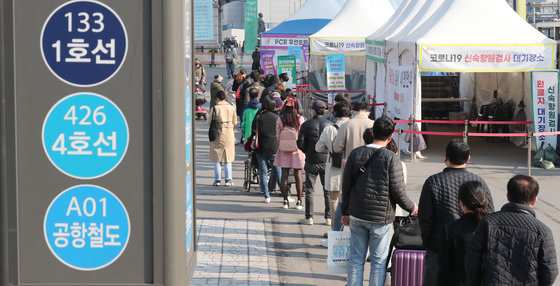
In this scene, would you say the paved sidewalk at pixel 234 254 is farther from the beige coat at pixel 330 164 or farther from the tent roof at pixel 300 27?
the tent roof at pixel 300 27

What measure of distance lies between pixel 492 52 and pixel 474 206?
11.3 m

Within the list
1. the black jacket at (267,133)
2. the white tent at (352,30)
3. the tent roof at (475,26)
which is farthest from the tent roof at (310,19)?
the black jacket at (267,133)

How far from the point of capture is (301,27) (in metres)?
29.9

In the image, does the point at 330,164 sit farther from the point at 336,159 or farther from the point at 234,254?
the point at 234,254

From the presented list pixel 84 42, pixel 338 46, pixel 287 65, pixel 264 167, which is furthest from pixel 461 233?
pixel 287 65

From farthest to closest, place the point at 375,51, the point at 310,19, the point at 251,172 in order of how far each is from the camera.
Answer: the point at 310,19, the point at 375,51, the point at 251,172

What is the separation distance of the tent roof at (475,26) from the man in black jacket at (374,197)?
9732 mm

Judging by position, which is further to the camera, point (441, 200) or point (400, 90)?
point (400, 90)

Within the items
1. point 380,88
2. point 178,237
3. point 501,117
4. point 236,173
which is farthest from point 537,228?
point 380,88

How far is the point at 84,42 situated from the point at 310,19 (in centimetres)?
2771

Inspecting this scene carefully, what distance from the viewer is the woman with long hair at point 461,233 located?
5.02 m

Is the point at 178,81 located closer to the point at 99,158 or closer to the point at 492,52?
the point at 99,158

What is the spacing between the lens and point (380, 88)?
20.7m

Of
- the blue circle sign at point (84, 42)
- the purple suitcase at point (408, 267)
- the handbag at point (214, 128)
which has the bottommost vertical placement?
the purple suitcase at point (408, 267)
